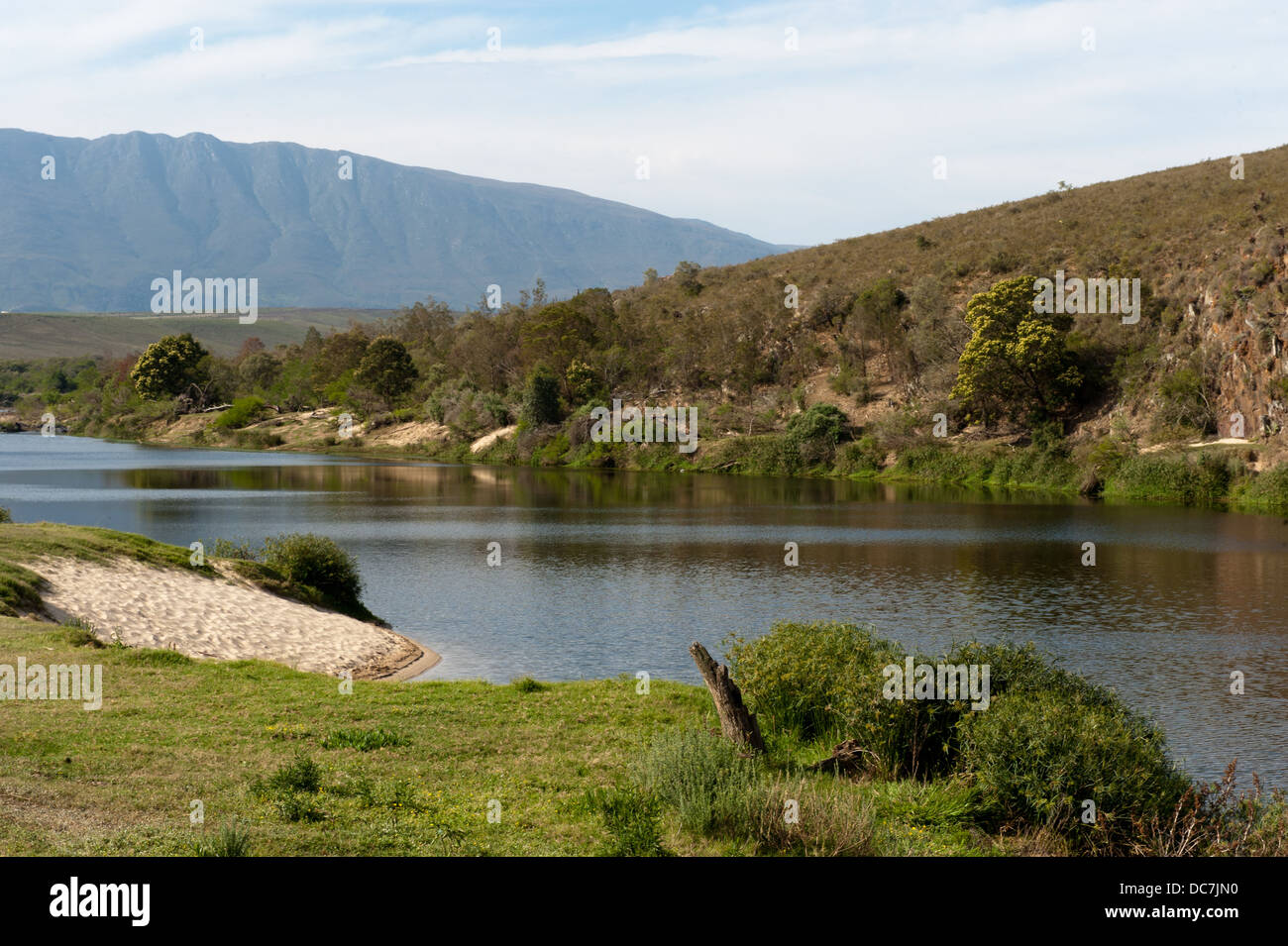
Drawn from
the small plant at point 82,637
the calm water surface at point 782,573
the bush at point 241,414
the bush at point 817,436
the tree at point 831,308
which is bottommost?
the calm water surface at point 782,573

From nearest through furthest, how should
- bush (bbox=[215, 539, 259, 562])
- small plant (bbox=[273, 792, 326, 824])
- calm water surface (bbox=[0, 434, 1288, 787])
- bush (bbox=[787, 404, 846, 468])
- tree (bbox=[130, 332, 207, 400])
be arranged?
small plant (bbox=[273, 792, 326, 824]) < calm water surface (bbox=[0, 434, 1288, 787]) < bush (bbox=[215, 539, 259, 562]) < bush (bbox=[787, 404, 846, 468]) < tree (bbox=[130, 332, 207, 400])

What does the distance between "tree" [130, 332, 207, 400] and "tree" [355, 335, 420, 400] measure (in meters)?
29.1

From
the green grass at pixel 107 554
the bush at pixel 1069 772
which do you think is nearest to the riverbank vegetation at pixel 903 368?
the green grass at pixel 107 554

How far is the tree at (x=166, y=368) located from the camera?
465 feet

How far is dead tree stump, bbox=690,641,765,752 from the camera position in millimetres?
13984

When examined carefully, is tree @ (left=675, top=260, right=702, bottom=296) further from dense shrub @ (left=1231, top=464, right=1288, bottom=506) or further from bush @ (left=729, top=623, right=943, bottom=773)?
bush @ (left=729, top=623, right=943, bottom=773)

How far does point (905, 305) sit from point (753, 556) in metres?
58.3

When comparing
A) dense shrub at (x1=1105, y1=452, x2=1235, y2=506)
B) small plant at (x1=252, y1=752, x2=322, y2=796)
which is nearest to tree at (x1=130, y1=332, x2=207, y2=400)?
dense shrub at (x1=1105, y1=452, x2=1235, y2=506)

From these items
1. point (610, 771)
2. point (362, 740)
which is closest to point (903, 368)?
point (610, 771)

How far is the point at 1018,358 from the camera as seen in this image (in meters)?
74.2

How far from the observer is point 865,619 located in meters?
28.9

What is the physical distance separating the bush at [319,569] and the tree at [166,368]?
122 m

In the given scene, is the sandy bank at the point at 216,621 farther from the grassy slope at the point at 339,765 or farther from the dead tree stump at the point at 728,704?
the dead tree stump at the point at 728,704

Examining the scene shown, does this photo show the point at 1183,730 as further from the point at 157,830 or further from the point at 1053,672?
the point at 157,830
